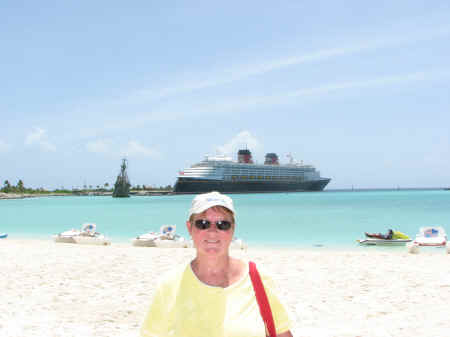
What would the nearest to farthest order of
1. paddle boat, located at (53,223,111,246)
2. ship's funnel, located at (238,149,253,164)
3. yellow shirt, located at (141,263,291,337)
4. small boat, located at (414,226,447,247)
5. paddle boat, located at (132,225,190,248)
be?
1. yellow shirt, located at (141,263,291,337)
2. small boat, located at (414,226,447,247)
3. paddle boat, located at (132,225,190,248)
4. paddle boat, located at (53,223,111,246)
5. ship's funnel, located at (238,149,253,164)

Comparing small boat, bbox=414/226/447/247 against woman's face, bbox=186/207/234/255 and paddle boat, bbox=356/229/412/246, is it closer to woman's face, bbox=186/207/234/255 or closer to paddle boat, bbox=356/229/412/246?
paddle boat, bbox=356/229/412/246

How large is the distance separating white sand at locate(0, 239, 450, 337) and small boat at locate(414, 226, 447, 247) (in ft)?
10.8

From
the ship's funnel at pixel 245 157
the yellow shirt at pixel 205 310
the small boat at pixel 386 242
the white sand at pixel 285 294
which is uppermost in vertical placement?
the ship's funnel at pixel 245 157

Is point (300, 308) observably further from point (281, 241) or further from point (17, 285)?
point (281, 241)

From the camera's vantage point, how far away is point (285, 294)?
7.71 metres

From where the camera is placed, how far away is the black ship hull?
105875 mm

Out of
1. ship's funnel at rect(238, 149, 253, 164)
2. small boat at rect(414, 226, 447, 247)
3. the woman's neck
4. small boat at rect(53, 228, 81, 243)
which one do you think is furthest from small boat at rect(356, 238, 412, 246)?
ship's funnel at rect(238, 149, 253, 164)

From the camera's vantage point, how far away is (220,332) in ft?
5.85

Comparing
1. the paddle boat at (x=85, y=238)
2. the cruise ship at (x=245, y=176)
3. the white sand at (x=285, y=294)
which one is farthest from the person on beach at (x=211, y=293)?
the cruise ship at (x=245, y=176)

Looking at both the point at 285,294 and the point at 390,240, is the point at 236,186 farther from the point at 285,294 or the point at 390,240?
the point at 285,294

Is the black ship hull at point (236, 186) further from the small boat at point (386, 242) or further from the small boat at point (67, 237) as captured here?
the small boat at point (386, 242)

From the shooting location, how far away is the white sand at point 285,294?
5.74m

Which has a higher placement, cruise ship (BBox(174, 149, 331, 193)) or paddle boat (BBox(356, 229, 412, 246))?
cruise ship (BBox(174, 149, 331, 193))

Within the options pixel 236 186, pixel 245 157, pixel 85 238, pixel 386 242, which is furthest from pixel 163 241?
pixel 245 157
